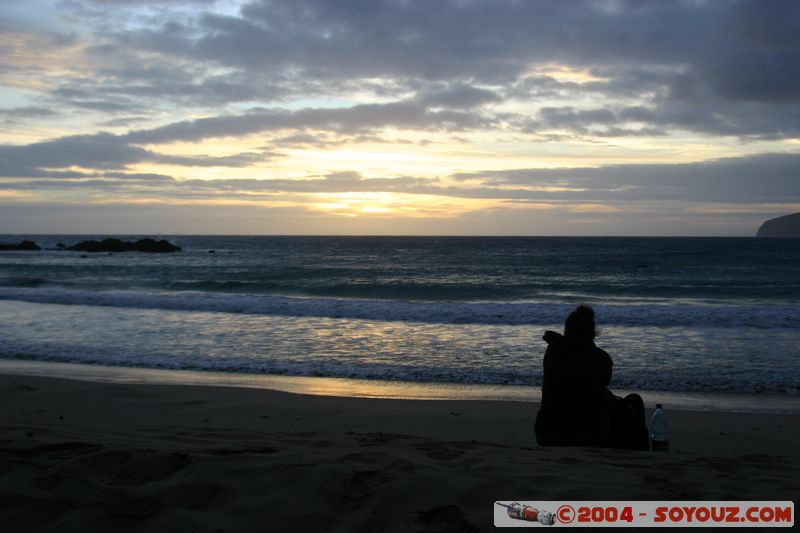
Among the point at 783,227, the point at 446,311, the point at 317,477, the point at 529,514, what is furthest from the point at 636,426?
the point at 783,227

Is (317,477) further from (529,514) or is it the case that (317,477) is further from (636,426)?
(636,426)

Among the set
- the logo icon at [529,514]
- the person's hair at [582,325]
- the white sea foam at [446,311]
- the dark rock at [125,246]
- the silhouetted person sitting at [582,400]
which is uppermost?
the dark rock at [125,246]

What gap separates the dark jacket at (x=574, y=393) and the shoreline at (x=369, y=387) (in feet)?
10.8

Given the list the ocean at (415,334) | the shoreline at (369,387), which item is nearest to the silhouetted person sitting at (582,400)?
the shoreline at (369,387)

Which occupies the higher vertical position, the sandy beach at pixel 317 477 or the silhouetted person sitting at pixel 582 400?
the silhouetted person sitting at pixel 582 400

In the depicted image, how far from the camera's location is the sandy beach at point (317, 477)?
10.5 ft

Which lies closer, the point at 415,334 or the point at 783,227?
the point at 415,334

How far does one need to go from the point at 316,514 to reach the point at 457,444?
1.99 metres

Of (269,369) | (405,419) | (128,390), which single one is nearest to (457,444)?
(405,419)

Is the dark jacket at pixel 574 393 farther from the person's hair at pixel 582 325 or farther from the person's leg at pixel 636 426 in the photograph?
the person's leg at pixel 636 426

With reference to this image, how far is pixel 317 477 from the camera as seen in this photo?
146 inches

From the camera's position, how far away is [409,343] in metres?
13.0

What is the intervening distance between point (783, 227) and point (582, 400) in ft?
720

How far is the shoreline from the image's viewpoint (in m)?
8.14
